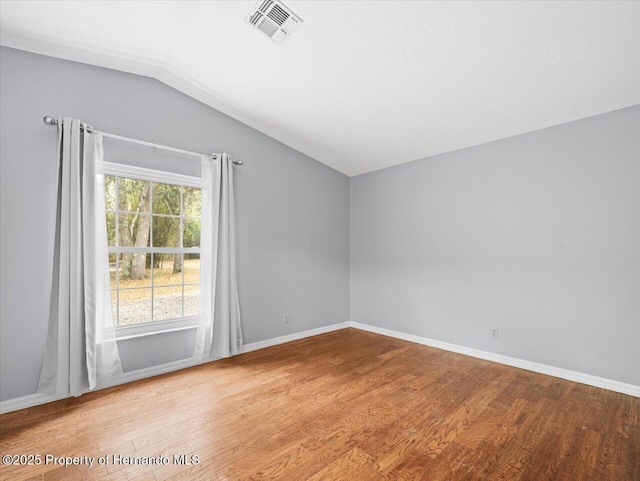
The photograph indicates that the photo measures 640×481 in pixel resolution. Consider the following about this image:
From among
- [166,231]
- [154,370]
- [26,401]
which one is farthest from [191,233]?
[26,401]

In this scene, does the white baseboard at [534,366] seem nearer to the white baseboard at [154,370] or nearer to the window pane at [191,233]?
the white baseboard at [154,370]

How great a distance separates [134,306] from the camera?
121 inches

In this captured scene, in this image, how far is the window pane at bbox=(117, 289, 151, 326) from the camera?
3.00 meters

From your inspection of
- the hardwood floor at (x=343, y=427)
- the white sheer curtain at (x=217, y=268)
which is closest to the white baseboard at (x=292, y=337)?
the white sheer curtain at (x=217, y=268)

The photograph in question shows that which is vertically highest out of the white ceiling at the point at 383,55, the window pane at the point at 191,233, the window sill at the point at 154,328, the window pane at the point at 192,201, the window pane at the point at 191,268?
the white ceiling at the point at 383,55

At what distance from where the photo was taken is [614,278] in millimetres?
2775

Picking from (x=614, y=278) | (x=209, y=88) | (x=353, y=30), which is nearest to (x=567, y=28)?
(x=353, y=30)

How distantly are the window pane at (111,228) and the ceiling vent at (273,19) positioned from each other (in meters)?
2.12

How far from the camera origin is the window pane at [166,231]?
10.6ft

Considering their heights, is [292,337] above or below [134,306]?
below

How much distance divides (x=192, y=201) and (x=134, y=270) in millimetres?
934

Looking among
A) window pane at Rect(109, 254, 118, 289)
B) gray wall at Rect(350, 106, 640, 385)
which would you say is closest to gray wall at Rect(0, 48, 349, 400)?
window pane at Rect(109, 254, 118, 289)

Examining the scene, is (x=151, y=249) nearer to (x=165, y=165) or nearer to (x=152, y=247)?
(x=152, y=247)

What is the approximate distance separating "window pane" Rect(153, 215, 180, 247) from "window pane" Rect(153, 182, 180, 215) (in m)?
0.08
